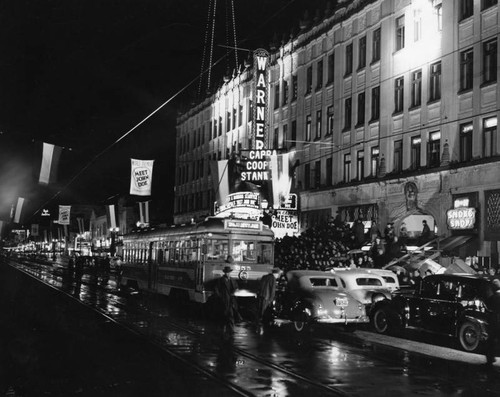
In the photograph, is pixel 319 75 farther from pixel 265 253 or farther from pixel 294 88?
pixel 265 253

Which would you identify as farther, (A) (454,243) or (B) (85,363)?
(A) (454,243)

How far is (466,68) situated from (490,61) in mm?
1410

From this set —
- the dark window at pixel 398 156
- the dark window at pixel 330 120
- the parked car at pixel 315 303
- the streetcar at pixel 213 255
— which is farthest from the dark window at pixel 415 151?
the parked car at pixel 315 303

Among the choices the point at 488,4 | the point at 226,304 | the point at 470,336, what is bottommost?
the point at 470,336

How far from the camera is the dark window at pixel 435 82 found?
2969 cm

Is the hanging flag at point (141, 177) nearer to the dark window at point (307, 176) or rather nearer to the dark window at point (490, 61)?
the dark window at point (307, 176)

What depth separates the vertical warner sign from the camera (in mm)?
41094

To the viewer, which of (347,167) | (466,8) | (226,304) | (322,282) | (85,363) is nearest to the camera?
(85,363)

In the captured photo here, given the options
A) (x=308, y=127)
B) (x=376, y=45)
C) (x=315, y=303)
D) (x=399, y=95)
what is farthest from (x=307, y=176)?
(x=315, y=303)

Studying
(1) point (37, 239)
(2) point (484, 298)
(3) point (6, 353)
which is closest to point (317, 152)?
(2) point (484, 298)

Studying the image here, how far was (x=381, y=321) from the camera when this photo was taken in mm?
17344

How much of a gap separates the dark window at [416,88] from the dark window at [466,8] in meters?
3.59

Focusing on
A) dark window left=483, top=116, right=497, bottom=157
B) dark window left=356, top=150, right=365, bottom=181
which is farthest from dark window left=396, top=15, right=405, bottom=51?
dark window left=483, top=116, right=497, bottom=157

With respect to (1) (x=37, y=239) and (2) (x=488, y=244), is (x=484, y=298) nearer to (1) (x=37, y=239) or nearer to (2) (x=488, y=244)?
(2) (x=488, y=244)
